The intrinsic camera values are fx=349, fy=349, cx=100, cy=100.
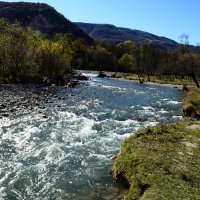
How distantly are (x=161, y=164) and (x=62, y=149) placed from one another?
10.4m

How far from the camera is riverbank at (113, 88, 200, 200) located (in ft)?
60.0

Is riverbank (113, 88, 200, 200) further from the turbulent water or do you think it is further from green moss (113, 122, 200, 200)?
the turbulent water

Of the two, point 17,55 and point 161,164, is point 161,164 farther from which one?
point 17,55

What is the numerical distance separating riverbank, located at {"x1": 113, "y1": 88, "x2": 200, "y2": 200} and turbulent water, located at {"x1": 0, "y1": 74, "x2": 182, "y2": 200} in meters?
1.60

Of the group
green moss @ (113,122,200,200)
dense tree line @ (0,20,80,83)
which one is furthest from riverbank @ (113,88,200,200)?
dense tree line @ (0,20,80,83)

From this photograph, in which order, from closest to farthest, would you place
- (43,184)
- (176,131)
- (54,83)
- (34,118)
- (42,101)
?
(43,184) < (176,131) < (34,118) < (42,101) < (54,83)

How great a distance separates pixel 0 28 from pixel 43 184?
8474 centimetres

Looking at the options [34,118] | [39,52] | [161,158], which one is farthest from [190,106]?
[39,52]

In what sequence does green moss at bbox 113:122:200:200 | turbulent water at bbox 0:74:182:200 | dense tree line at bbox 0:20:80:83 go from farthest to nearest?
dense tree line at bbox 0:20:80:83
turbulent water at bbox 0:74:182:200
green moss at bbox 113:122:200:200

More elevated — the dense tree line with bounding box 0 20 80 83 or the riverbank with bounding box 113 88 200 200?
the dense tree line with bounding box 0 20 80 83

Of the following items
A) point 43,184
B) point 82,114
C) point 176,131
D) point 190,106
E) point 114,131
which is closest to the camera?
point 43,184

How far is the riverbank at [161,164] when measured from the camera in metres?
18.3

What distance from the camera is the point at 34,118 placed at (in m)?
43.8

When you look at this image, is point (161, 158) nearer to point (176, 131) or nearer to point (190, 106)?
point (176, 131)
